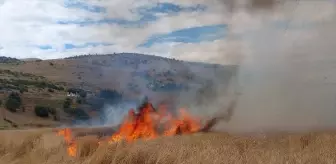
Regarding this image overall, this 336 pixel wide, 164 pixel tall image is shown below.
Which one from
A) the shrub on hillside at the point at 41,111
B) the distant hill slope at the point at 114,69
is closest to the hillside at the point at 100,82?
the distant hill slope at the point at 114,69

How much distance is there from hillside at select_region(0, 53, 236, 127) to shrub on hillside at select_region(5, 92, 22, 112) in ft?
3.63

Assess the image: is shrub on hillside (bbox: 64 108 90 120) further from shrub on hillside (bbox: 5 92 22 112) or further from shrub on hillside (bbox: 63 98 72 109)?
shrub on hillside (bbox: 5 92 22 112)

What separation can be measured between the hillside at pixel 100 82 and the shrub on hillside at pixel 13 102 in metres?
1.11

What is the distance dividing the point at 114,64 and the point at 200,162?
4776 inches

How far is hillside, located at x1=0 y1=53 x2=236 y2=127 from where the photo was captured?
1937 inches

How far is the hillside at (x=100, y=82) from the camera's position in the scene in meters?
49.2

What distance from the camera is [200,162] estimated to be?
420 inches

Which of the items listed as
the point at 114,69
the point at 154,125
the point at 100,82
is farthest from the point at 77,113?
the point at 114,69

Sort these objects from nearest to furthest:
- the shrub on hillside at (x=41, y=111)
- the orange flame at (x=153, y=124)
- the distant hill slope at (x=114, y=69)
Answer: the orange flame at (x=153, y=124) → the shrub on hillside at (x=41, y=111) → the distant hill slope at (x=114, y=69)

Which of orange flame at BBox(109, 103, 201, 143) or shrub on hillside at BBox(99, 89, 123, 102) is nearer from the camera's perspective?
orange flame at BBox(109, 103, 201, 143)

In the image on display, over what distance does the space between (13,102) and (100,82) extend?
4327cm

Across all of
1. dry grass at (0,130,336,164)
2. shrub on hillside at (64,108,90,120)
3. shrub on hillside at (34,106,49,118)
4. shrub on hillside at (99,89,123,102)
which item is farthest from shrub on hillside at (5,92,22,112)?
dry grass at (0,130,336,164)

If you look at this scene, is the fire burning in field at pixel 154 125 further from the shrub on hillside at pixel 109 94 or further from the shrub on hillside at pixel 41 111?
the shrub on hillside at pixel 109 94

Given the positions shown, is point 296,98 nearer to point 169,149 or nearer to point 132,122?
point 132,122
